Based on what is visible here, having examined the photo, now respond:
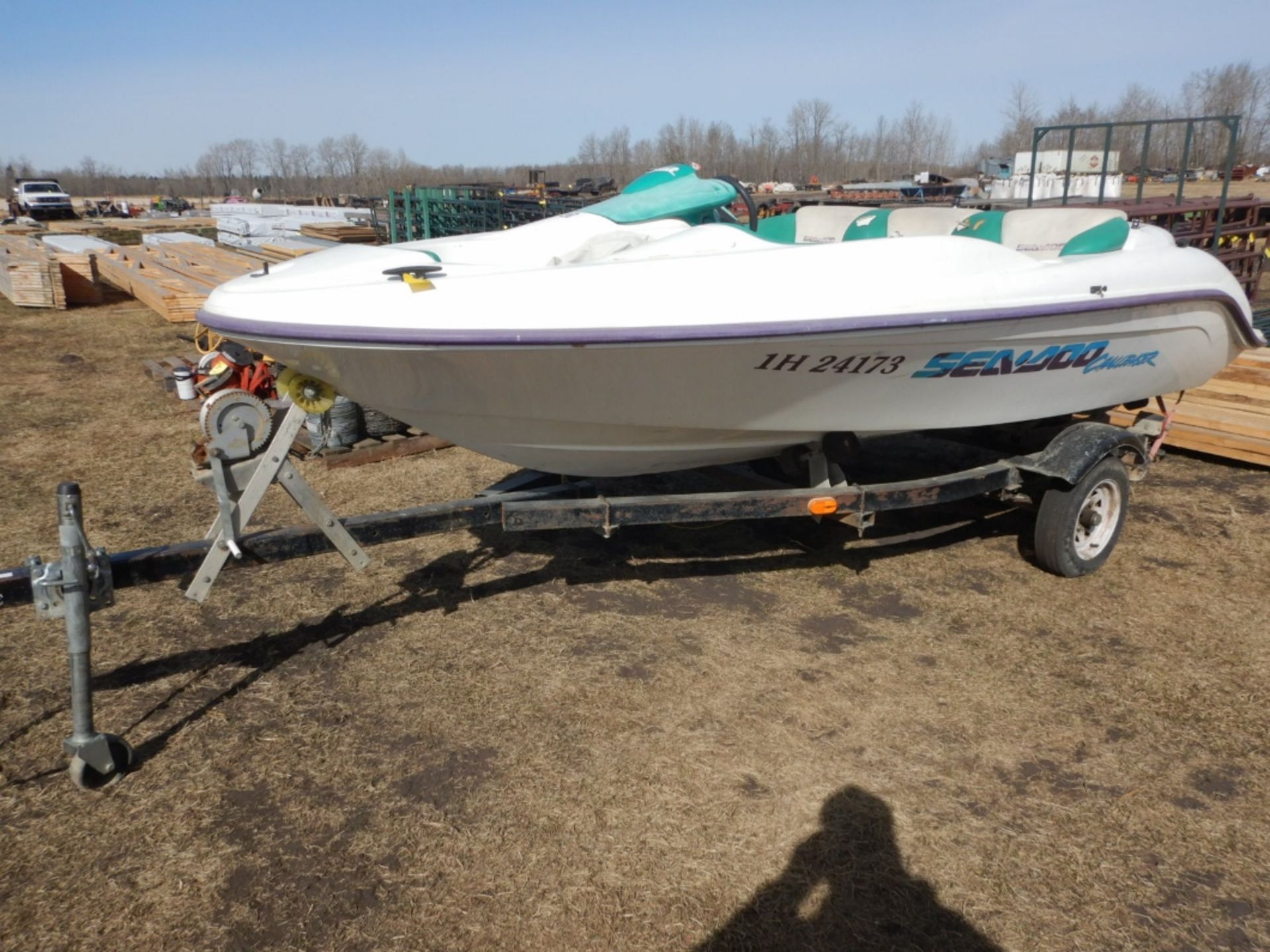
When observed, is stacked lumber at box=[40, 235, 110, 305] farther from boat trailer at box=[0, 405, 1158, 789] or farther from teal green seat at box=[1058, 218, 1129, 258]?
teal green seat at box=[1058, 218, 1129, 258]

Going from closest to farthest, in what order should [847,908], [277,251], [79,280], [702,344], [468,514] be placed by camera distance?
1. [847,908]
2. [702,344]
3. [468,514]
4. [79,280]
5. [277,251]

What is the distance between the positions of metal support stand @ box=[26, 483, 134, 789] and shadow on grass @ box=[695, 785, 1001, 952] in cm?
184

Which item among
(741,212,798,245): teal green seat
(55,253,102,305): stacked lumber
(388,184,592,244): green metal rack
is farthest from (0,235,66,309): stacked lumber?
(741,212,798,245): teal green seat

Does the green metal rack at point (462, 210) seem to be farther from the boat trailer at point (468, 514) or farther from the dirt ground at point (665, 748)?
the boat trailer at point (468, 514)

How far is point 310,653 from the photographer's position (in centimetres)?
368

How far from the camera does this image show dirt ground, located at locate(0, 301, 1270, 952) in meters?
2.44

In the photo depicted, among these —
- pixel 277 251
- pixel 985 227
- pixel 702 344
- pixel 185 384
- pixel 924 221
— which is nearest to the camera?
pixel 702 344

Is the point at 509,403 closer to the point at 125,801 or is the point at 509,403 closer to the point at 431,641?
the point at 431,641

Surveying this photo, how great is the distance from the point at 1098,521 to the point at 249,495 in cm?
358

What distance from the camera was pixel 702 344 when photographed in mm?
3162

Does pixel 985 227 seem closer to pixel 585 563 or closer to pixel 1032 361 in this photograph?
pixel 1032 361

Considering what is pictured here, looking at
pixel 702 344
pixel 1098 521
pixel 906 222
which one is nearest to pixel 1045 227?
pixel 906 222

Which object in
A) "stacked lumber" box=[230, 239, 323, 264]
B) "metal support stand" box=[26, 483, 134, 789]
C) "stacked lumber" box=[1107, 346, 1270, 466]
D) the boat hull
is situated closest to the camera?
"metal support stand" box=[26, 483, 134, 789]

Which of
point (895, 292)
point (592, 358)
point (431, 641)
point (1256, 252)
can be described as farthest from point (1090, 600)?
point (1256, 252)
